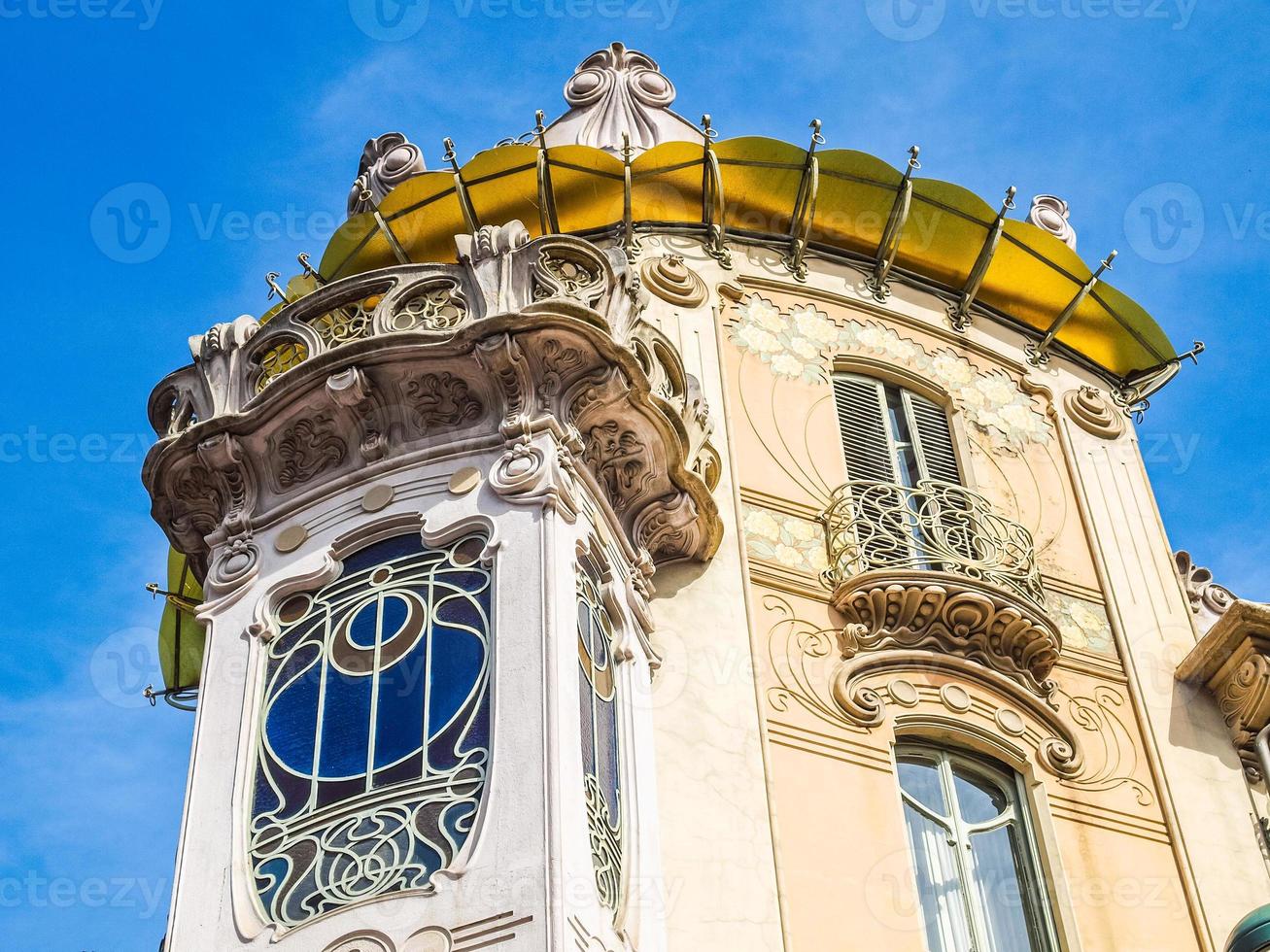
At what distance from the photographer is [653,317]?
18.1m

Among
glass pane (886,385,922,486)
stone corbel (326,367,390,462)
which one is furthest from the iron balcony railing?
stone corbel (326,367,390,462)

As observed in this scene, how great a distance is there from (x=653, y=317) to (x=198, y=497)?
15.5 ft

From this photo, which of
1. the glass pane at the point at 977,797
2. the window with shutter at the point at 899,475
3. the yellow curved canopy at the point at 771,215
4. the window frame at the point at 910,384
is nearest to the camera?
the glass pane at the point at 977,797

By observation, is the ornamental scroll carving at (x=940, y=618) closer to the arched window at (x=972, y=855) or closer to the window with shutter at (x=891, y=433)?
the arched window at (x=972, y=855)

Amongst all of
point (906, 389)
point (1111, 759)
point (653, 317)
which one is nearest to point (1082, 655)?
point (1111, 759)

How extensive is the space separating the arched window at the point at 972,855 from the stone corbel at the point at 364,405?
14.6 feet

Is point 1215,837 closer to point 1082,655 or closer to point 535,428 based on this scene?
point 1082,655

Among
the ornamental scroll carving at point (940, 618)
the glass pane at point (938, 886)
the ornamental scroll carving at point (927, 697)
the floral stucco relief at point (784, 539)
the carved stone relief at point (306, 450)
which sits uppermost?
the floral stucco relief at point (784, 539)

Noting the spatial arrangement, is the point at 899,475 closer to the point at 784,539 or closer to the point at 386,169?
the point at 784,539

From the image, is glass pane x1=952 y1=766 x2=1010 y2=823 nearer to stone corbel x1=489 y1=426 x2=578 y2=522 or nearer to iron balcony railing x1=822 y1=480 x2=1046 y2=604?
iron balcony railing x1=822 y1=480 x2=1046 y2=604

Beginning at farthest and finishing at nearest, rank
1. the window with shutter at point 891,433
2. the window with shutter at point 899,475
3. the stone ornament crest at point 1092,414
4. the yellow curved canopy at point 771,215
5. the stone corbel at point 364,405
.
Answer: the stone ornament crest at point 1092,414 → the yellow curved canopy at point 771,215 → the window with shutter at point 891,433 → the window with shutter at point 899,475 → the stone corbel at point 364,405

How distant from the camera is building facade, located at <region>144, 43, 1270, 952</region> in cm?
1272

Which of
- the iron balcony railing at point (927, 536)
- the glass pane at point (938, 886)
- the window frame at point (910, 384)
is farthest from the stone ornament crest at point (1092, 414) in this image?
the glass pane at point (938, 886)

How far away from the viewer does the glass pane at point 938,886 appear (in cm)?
1466
